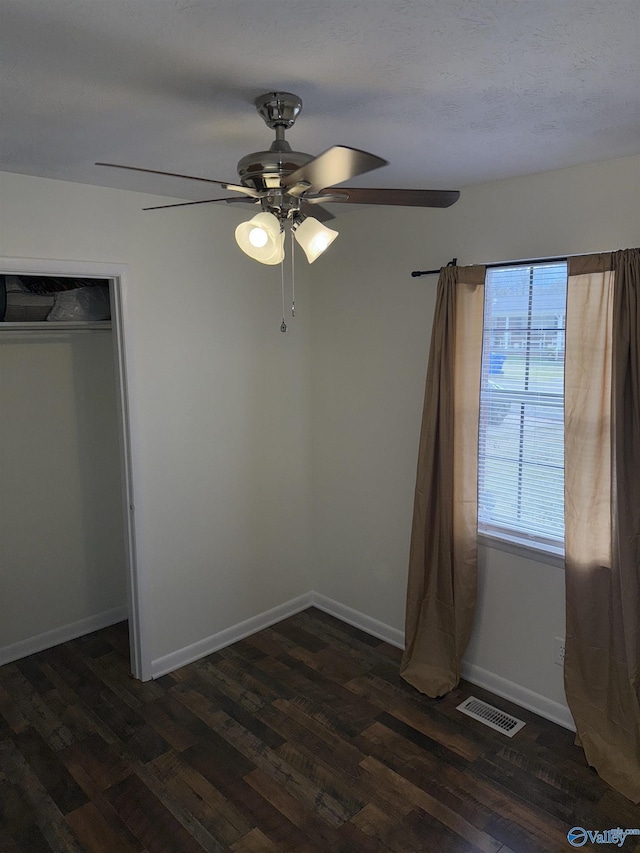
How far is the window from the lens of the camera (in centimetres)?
297

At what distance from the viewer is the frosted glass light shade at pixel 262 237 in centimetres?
181

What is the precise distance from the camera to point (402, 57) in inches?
63.6

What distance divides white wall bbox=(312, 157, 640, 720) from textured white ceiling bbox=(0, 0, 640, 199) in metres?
0.29

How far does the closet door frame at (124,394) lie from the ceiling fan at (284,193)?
1.30 metres

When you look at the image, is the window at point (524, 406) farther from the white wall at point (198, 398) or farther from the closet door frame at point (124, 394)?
the closet door frame at point (124, 394)

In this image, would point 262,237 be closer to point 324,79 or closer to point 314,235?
point 314,235

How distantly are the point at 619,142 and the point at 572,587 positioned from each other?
187 centimetres

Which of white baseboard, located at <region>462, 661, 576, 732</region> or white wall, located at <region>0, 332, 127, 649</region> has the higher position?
white wall, located at <region>0, 332, 127, 649</region>

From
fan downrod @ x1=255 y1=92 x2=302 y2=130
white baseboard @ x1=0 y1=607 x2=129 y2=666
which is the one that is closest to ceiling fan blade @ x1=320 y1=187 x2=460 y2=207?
fan downrod @ x1=255 y1=92 x2=302 y2=130

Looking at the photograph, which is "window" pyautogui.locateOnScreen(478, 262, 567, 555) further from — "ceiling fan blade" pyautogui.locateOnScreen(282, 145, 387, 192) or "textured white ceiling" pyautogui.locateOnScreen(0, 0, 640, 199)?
"ceiling fan blade" pyautogui.locateOnScreen(282, 145, 387, 192)

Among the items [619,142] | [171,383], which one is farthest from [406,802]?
[619,142]

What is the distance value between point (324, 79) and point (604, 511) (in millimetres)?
2086

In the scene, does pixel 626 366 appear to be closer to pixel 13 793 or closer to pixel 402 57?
pixel 402 57

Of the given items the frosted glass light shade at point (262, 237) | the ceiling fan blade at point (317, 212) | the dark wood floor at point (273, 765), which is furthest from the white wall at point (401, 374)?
the frosted glass light shade at point (262, 237)
